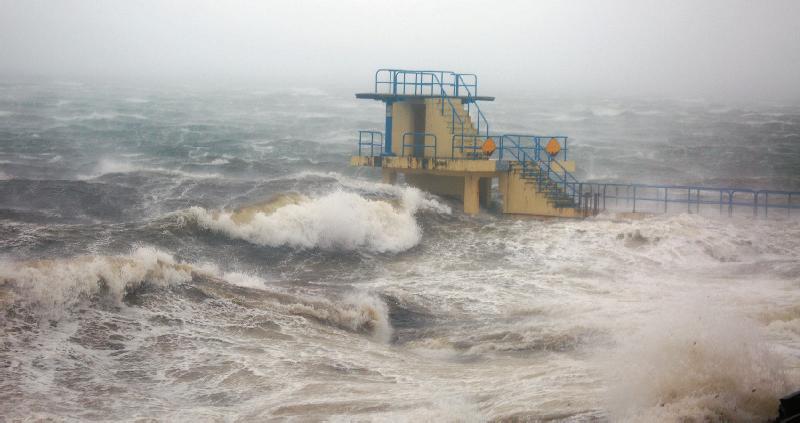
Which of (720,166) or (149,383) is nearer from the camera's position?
(149,383)

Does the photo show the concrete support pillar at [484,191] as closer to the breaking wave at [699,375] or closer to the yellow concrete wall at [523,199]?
the yellow concrete wall at [523,199]

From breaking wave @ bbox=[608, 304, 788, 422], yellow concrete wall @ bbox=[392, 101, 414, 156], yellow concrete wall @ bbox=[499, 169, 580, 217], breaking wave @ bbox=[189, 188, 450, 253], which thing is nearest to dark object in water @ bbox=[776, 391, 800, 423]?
breaking wave @ bbox=[608, 304, 788, 422]

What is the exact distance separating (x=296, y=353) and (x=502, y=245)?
955cm

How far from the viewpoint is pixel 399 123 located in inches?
945

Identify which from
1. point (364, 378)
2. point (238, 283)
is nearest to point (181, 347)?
point (364, 378)

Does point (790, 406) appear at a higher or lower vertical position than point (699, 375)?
higher

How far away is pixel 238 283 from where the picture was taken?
47.4 ft

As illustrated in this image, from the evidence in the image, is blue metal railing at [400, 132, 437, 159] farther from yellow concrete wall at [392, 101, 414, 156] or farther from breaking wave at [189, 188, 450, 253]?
breaking wave at [189, 188, 450, 253]

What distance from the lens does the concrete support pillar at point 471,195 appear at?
23.1 m

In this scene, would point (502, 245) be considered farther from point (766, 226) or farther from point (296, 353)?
point (296, 353)

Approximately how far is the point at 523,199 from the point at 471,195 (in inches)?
53.2

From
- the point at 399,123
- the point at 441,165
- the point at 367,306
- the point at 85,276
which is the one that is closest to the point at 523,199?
the point at 441,165

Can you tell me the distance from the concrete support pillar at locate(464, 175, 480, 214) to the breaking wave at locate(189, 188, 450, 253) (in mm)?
2177

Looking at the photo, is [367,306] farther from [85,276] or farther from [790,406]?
[790,406]
